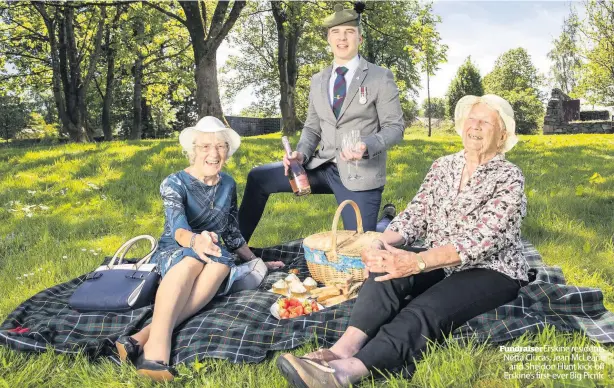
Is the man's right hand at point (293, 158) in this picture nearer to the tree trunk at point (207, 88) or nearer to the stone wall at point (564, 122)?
the tree trunk at point (207, 88)

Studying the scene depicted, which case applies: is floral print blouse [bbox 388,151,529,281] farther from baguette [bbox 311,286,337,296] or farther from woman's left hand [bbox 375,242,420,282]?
baguette [bbox 311,286,337,296]

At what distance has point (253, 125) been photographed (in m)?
39.0

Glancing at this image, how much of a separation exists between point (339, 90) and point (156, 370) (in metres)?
2.86

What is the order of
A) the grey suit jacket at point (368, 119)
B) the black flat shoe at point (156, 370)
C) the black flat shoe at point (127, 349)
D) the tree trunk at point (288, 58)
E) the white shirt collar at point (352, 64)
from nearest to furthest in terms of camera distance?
the black flat shoe at point (156, 370) → the black flat shoe at point (127, 349) → the grey suit jacket at point (368, 119) → the white shirt collar at point (352, 64) → the tree trunk at point (288, 58)

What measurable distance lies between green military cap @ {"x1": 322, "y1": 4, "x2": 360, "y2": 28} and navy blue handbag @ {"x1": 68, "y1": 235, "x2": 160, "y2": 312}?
98.6 inches

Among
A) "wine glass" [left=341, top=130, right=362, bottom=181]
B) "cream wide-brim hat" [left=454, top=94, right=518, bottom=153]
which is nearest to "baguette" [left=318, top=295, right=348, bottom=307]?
"wine glass" [left=341, top=130, right=362, bottom=181]

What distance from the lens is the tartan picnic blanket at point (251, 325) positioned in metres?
3.22

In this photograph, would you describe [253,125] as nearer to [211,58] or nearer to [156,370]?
[211,58]

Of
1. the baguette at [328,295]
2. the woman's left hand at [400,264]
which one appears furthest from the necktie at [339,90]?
the woman's left hand at [400,264]

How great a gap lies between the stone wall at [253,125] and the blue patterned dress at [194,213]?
34.7 metres

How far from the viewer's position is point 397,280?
127 inches

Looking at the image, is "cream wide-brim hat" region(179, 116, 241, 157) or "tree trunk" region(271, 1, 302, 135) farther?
"tree trunk" region(271, 1, 302, 135)

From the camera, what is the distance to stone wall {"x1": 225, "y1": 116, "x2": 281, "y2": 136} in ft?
127

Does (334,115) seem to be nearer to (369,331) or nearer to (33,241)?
(369,331)
